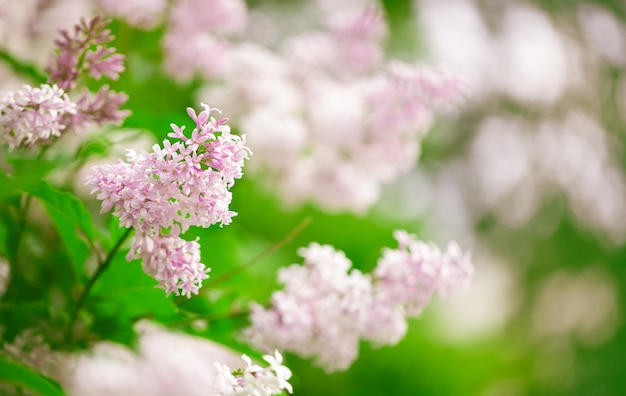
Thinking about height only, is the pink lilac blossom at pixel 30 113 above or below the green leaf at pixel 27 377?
above

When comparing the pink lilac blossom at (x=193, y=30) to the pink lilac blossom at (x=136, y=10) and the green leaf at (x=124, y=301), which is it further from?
the green leaf at (x=124, y=301)

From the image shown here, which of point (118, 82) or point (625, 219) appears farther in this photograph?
point (625, 219)

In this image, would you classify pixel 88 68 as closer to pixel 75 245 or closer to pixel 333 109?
pixel 75 245

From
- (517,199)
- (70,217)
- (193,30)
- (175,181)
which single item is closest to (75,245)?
(70,217)

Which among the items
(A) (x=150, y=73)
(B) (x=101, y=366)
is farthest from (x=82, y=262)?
(A) (x=150, y=73)

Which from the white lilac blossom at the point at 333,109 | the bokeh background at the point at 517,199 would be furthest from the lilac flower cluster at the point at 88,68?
the bokeh background at the point at 517,199

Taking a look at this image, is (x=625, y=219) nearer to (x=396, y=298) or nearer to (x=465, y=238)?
(x=465, y=238)

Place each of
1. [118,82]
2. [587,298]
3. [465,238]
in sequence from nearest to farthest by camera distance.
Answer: [118,82]
[587,298]
[465,238]

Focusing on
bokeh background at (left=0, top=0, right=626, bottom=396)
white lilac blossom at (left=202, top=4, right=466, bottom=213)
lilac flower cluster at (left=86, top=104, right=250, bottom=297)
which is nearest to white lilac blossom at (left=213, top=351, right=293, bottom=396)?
lilac flower cluster at (left=86, top=104, right=250, bottom=297)
